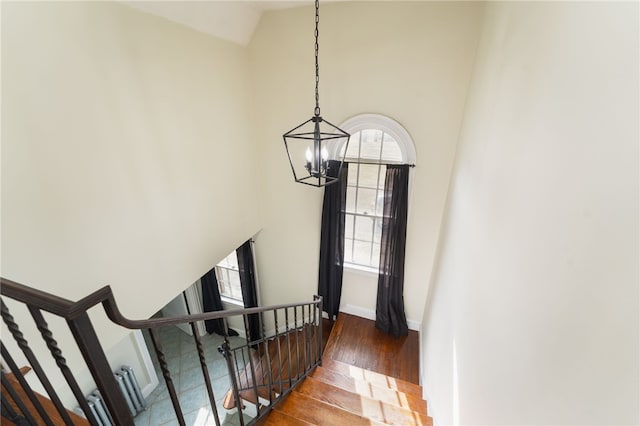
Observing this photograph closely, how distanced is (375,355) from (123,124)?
143 inches

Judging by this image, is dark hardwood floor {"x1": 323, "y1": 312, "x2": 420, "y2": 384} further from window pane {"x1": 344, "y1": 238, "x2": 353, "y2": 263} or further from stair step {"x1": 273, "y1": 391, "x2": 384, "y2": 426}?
stair step {"x1": 273, "y1": 391, "x2": 384, "y2": 426}

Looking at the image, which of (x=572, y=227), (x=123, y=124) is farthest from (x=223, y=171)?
(x=572, y=227)

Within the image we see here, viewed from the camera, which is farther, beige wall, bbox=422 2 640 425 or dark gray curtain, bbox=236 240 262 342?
dark gray curtain, bbox=236 240 262 342

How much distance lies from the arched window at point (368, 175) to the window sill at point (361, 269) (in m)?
0.01

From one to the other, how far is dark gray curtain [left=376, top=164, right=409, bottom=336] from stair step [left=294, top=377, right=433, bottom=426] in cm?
126

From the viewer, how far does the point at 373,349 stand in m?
3.70

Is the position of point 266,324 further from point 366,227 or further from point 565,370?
point 565,370

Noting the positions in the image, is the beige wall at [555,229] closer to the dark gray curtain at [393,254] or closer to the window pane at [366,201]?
the dark gray curtain at [393,254]

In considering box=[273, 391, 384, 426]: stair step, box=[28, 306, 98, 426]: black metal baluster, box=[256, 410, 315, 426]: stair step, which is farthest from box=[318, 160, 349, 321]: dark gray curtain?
box=[28, 306, 98, 426]: black metal baluster

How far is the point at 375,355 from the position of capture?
362 centimetres

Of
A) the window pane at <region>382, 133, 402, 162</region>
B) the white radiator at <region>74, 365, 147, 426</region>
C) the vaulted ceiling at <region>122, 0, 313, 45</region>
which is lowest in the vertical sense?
the white radiator at <region>74, 365, 147, 426</region>

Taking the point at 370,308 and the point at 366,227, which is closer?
the point at 366,227

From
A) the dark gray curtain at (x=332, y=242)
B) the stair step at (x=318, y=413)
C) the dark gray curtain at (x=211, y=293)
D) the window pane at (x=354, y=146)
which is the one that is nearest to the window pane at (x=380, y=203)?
the dark gray curtain at (x=332, y=242)

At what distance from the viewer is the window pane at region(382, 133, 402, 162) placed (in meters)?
3.16
